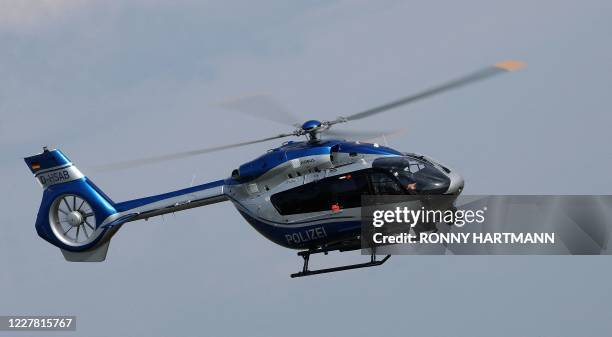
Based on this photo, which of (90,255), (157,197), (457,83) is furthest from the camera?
(90,255)

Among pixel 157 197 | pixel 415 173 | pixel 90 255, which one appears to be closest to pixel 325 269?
pixel 415 173

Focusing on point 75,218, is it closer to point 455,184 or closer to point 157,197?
point 157,197

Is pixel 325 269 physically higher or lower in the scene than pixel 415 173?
lower

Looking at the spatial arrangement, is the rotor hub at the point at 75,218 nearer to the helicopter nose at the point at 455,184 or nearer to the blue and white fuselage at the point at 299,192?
the blue and white fuselage at the point at 299,192

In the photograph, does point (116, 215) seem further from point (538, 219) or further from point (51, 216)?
point (538, 219)

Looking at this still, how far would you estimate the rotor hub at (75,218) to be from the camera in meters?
34.5

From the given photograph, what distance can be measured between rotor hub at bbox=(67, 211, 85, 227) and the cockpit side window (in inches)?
398

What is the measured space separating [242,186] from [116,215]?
4.78 metres

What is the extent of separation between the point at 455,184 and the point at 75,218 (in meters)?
11.9

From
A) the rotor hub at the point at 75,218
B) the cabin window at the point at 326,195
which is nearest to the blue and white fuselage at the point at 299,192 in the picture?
the cabin window at the point at 326,195

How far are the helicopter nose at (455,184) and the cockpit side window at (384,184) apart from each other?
1.24 metres

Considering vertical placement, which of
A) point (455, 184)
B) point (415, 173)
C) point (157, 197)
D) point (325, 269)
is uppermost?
point (415, 173)

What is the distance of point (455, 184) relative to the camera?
94.8 feet

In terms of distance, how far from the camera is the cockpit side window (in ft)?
94.0
